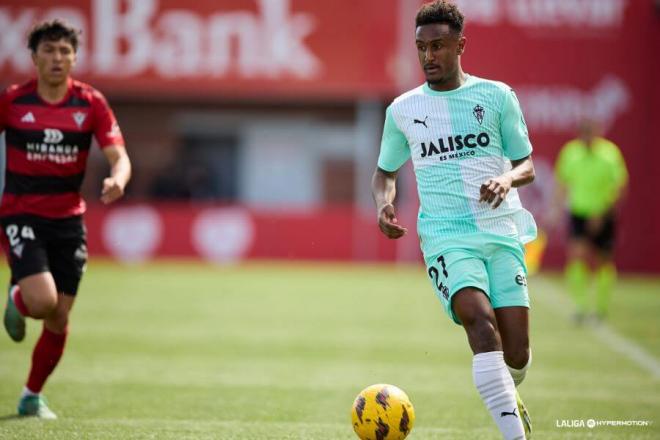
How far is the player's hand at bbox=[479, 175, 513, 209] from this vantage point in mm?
5629

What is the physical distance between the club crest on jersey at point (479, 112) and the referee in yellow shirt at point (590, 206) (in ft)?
29.9

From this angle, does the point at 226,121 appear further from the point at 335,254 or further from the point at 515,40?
the point at 515,40

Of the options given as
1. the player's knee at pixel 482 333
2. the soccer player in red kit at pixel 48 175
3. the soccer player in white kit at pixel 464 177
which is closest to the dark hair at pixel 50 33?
the soccer player in red kit at pixel 48 175

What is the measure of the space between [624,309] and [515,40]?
373 inches

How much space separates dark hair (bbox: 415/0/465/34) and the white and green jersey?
0.35 meters

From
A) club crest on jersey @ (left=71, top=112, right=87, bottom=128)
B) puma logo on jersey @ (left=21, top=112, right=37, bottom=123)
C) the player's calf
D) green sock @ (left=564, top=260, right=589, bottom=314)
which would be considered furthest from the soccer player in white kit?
green sock @ (left=564, top=260, right=589, bottom=314)

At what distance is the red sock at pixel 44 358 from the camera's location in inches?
292

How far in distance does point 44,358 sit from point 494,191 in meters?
3.50

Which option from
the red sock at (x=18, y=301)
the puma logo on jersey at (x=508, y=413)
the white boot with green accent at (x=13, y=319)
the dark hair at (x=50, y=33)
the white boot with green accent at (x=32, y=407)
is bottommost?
the white boot with green accent at (x=32, y=407)

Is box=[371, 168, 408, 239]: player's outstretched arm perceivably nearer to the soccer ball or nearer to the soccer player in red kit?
the soccer ball

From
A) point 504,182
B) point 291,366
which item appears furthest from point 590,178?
point 504,182

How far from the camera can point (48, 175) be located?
24.3ft

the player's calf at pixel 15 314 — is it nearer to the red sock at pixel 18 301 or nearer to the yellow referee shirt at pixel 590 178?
the red sock at pixel 18 301

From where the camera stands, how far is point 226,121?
2855 cm
